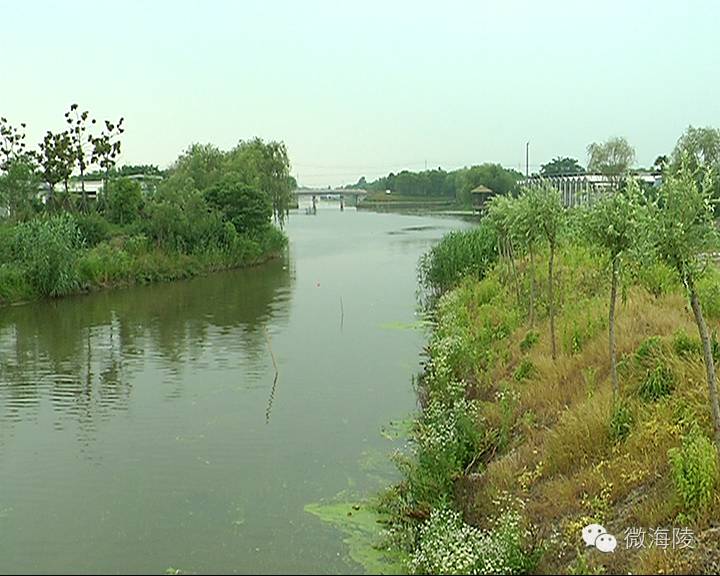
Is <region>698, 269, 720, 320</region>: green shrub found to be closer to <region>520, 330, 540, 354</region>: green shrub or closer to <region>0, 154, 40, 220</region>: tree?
<region>520, 330, 540, 354</region>: green shrub

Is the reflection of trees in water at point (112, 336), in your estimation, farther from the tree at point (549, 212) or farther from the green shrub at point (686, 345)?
the green shrub at point (686, 345)

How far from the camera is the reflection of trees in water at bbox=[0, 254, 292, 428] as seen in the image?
14.9m

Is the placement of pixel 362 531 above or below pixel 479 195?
below

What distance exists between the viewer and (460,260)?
78.1ft

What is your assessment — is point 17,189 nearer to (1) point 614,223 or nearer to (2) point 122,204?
(2) point 122,204

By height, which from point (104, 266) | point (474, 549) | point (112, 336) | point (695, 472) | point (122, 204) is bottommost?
point (112, 336)

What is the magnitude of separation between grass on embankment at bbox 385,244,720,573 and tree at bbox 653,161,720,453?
0.79 meters

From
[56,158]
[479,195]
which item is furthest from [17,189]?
[479,195]

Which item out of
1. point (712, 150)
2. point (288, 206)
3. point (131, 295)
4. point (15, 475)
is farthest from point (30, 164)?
point (712, 150)

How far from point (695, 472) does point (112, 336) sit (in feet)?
57.3

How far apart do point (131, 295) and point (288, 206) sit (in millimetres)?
21797

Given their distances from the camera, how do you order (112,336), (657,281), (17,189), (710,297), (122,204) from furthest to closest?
(122,204), (17,189), (112,336), (657,281), (710,297)

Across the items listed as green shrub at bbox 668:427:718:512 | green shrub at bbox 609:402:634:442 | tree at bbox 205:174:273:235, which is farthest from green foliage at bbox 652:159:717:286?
tree at bbox 205:174:273:235

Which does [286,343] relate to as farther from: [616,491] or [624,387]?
[616,491]
